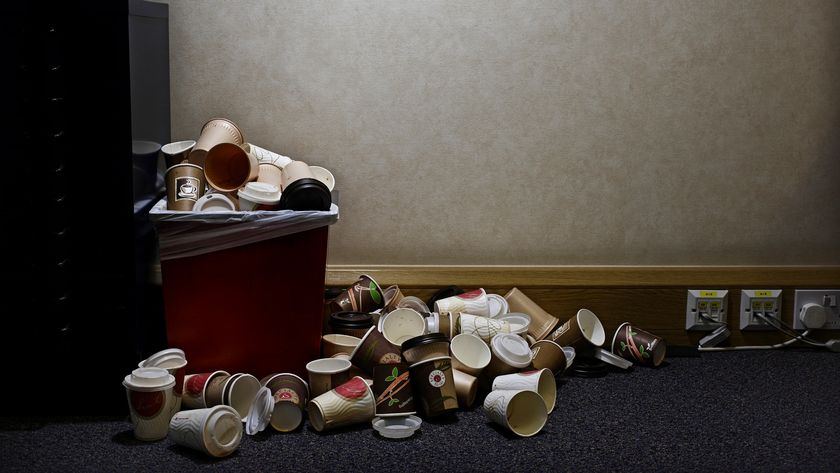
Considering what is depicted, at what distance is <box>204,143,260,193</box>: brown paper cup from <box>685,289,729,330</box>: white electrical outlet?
1508mm

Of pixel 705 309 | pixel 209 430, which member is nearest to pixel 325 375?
pixel 209 430

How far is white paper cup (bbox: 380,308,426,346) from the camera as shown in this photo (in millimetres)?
2021

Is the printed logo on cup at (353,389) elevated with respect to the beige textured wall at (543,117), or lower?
lower

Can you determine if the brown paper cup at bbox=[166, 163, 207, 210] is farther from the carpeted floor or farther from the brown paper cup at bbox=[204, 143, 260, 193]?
the carpeted floor

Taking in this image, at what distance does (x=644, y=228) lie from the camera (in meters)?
2.51

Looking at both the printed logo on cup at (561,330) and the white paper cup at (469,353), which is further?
the printed logo on cup at (561,330)

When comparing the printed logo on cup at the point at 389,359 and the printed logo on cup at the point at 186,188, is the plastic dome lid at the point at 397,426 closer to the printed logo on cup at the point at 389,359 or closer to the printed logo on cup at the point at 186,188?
the printed logo on cup at the point at 389,359

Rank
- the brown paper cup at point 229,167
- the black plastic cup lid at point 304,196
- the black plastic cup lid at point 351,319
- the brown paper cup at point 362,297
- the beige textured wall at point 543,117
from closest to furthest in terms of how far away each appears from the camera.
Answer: the black plastic cup lid at point 304,196, the brown paper cup at point 229,167, the black plastic cup lid at point 351,319, the brown paper cup at point 362,297, the beige textured wall at point 543,117

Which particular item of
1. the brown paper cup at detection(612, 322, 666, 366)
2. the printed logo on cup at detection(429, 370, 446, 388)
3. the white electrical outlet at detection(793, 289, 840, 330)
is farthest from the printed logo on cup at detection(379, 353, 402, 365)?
the white electrical outlet at detection(793, 289, 840, 330)

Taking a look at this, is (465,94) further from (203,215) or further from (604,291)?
(203,215)

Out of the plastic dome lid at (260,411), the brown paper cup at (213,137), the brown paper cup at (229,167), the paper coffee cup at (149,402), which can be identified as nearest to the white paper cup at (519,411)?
the plastic dome lid at (260,411)

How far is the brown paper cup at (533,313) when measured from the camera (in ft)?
7.34

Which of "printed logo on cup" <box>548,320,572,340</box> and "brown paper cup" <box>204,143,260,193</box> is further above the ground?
"brown paper cup" <box>204,143,260,193</box>

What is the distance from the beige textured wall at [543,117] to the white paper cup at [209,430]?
2.86 feet
